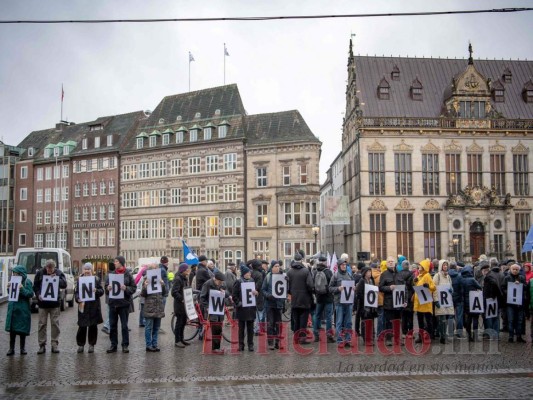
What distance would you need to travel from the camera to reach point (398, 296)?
15.3 metres

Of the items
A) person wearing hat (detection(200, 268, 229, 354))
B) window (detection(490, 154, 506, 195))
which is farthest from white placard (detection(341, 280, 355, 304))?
window (detection(490, 154, 506, 195))

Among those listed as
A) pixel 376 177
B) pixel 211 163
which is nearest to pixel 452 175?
pixel 376 177

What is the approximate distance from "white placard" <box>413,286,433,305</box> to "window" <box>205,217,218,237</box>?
133 feet

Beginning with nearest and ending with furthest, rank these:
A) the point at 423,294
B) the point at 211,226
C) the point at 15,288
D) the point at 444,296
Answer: the point at 15,288, the point at 444,296, the point at 423,294, the point at 211,226

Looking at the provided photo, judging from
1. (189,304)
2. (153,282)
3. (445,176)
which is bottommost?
(189,304)

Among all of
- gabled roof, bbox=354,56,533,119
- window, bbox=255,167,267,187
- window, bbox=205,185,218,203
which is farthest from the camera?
window, bbox=205,185,218,203

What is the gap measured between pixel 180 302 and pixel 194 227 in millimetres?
41684

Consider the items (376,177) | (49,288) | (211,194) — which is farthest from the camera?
(211,194)

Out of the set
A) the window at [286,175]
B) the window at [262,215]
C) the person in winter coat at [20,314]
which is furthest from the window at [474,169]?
the person in winter coat at [20,314]

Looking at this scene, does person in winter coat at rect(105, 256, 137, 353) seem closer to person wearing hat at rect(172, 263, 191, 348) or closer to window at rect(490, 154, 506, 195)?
person wearing hat at rect(172, 263, 191, 348)

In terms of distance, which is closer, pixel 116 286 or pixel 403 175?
pixel 116 286

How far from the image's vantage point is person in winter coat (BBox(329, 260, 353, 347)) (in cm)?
1554

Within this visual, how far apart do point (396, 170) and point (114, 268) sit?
35.7 meters

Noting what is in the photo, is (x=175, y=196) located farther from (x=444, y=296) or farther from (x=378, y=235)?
(x=444, y=296)
